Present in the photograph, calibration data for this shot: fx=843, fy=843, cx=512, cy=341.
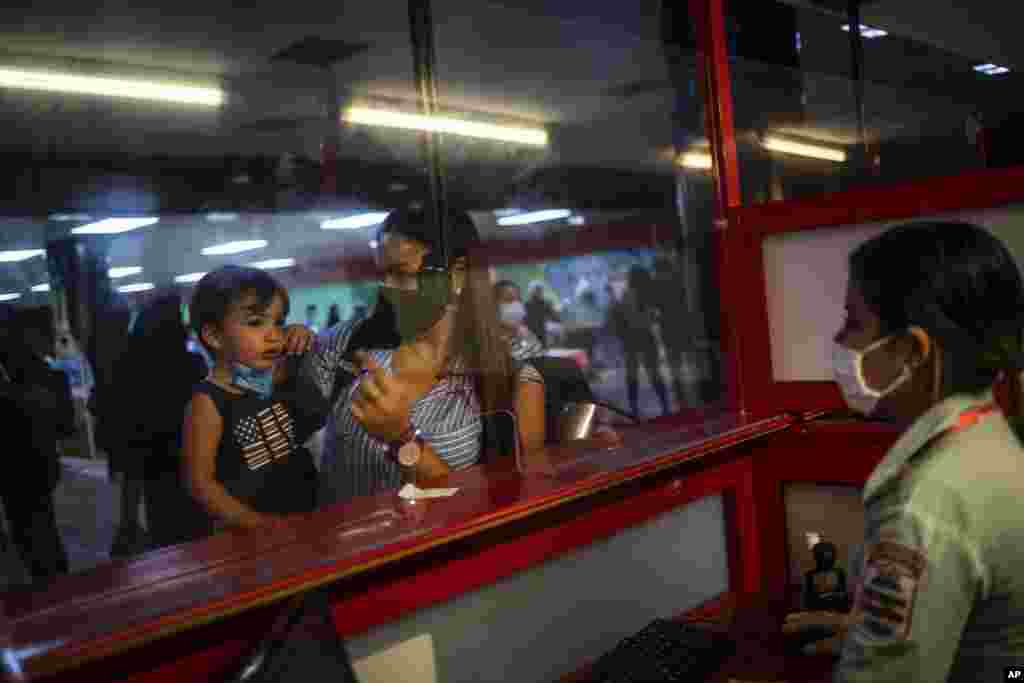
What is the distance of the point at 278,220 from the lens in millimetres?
4695

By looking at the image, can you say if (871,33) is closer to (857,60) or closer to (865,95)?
(865,95)

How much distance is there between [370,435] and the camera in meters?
1.92

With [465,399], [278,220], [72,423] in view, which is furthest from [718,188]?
[278,220]

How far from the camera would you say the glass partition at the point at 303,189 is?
93.8 inches

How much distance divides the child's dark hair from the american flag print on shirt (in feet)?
0.64

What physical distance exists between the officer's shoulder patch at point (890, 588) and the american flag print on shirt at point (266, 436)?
1333mm

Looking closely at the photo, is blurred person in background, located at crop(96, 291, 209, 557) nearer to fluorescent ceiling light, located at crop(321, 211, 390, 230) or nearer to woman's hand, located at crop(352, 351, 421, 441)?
woman's hand, located at crop(352, 351, 421, 441)

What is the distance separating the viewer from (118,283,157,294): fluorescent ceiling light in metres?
2.45

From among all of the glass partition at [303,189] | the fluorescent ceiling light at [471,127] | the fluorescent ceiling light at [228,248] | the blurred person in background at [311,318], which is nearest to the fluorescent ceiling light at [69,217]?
the glass partition at [303,189]

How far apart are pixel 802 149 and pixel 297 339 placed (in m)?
2.50

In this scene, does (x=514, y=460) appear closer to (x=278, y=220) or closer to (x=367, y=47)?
(x=278, y=220)

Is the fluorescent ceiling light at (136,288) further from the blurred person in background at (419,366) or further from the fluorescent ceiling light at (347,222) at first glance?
the fluorescent ceiling light at (347,222)

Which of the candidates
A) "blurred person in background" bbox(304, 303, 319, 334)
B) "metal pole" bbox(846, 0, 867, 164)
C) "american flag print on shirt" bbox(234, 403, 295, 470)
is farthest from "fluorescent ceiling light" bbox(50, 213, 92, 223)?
"metal pole" bbox(846, 0, 867, 164)

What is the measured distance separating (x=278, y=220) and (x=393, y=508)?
355 centimetres
